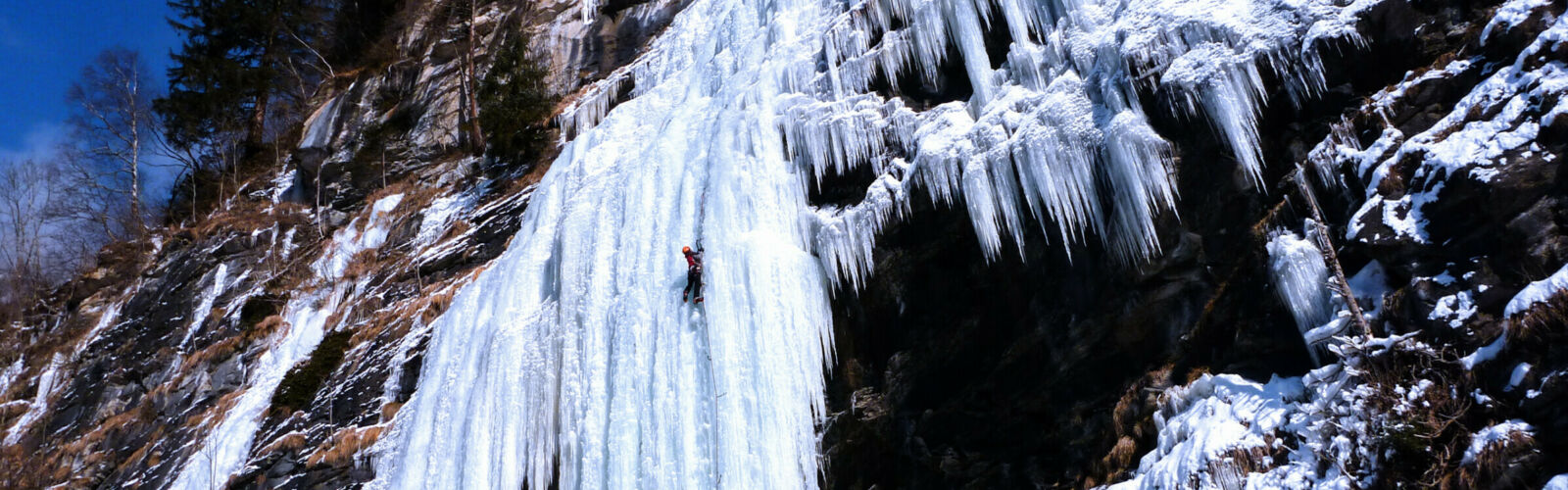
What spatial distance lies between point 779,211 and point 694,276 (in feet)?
3.80

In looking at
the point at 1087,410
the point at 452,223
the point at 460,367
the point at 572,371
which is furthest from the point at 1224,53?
the point at 452,223

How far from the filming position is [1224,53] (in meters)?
7.19

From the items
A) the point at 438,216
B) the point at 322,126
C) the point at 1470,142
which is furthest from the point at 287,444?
the point at 1470,142

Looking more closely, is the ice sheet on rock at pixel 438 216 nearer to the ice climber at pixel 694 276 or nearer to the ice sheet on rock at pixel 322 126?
the ice sheet on rock at pixel 322 126

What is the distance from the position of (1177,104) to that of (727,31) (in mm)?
7467

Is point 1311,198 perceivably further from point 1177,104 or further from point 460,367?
point 460,367

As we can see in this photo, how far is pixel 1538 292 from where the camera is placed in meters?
5.04

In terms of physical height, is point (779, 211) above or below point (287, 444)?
above

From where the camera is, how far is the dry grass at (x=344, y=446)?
1136cm

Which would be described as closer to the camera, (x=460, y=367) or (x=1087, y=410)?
(x=1087, y=410)

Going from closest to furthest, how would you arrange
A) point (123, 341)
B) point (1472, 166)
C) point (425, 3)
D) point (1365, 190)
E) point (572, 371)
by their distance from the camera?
point (1472, 166) < point (1365, 190) < point (572, 371) < point (123, 341) < point (425, 3)

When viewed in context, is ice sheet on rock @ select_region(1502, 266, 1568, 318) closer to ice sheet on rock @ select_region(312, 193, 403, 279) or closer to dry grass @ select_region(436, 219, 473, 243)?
dry grass @ select_region(436, 219, 473, 243)

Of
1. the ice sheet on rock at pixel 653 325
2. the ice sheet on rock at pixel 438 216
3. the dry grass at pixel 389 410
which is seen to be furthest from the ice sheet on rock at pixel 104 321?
the ice sheet on rock at pixel 653 325

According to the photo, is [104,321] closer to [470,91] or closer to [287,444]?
[470,91]
